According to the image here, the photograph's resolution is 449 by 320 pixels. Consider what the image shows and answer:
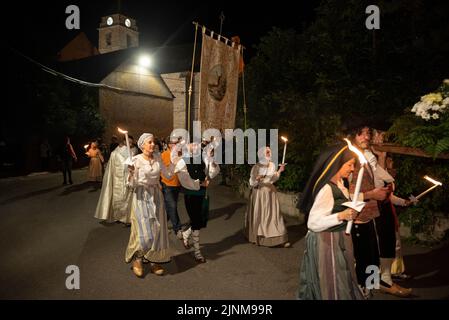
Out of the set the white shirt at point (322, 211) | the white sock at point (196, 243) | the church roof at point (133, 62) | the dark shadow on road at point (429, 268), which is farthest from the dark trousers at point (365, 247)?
the church roof at point (133, 62)

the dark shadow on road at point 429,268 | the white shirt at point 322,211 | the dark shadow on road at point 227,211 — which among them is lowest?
the dark shadow on road at point 429,268

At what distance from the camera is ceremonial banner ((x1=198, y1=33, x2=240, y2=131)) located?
7062 mm

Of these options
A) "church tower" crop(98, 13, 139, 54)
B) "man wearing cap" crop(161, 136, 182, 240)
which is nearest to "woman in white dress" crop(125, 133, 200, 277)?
"man wearing cap" crop(161, 136, 182, 240)

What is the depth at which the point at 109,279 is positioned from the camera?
5.30 meters

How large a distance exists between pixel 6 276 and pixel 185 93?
36384 mm

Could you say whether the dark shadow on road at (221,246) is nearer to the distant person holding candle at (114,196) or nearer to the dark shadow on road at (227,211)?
the dark shadow on road at (227,211)

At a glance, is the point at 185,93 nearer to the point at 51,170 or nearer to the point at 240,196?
the point at 51,170

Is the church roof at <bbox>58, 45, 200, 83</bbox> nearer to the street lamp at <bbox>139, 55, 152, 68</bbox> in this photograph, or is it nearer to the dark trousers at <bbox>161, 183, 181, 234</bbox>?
the street lamp at <bbox>139, 55, 152, 68</bbox>

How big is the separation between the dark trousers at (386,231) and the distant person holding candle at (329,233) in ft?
4.93

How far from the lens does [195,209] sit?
6238mm

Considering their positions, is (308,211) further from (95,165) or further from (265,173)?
(95,165)

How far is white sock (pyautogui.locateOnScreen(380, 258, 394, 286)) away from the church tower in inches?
2284

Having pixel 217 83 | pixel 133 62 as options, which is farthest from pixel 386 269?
pixel 133 62

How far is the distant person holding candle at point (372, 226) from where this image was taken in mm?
4469
